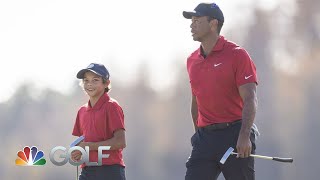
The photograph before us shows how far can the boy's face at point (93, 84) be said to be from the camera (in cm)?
704

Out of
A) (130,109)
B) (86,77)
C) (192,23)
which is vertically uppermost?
(192,23)

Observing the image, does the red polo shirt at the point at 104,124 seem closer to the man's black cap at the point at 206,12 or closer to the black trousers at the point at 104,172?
the black trousers at the point at 104,172

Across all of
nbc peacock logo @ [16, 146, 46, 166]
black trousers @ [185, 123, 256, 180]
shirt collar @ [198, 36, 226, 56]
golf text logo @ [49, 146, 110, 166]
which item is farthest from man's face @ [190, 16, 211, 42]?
nbc peacock logo @ [16, 146, 46, 166]

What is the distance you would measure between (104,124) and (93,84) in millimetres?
400

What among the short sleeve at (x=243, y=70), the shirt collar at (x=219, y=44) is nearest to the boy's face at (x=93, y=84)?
the shirt collar at (x=219, y=44)

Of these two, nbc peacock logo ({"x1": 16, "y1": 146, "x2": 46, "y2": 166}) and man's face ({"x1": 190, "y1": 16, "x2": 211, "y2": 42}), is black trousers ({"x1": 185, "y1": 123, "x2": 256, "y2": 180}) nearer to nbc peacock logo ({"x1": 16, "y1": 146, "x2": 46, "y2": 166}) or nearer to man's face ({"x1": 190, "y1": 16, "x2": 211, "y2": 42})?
man's face ({"x1": 190, "y1": 16, "x2": 211, "y2": 42})

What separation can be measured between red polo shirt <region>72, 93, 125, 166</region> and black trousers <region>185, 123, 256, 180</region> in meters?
0.70

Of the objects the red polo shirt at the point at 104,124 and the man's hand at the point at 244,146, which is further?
the red polo shirt at the point at 104,124

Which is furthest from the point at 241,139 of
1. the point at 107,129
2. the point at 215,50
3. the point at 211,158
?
the point at 107,129

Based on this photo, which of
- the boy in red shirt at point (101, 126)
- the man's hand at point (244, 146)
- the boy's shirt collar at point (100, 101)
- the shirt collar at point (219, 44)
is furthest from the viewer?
the boy's shirt collar at point (100, 101)

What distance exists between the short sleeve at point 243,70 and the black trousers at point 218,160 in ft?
1.23

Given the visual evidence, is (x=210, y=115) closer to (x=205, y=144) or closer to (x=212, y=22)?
(x=205, y=144)

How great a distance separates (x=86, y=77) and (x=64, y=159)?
1.26 metres

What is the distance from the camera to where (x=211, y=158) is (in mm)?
6508
